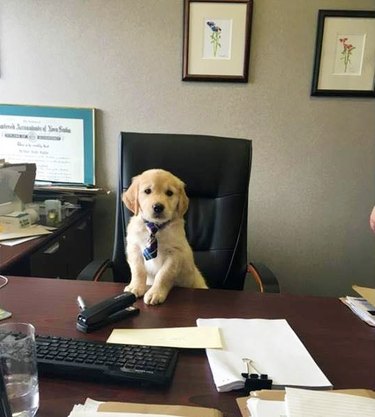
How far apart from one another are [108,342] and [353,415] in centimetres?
50

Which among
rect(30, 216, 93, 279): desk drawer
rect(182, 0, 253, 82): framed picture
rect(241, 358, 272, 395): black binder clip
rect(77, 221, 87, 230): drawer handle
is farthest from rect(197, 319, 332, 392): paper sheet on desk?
rect(182, 0, 253, 82): framed picture

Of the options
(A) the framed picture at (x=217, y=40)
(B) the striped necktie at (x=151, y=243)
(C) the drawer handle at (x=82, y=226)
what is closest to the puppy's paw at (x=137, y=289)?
(B) the striped necktie at (x=151, y=243)

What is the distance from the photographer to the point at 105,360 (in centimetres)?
78

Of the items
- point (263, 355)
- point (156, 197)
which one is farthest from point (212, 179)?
point (263, 355)

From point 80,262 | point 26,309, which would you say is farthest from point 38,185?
point 26,309

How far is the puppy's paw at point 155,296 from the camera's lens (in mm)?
1103

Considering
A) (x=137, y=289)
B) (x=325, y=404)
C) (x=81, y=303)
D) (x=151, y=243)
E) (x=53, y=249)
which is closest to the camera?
(x=325, y=404)

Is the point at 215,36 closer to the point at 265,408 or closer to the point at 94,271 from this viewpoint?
the point at 94,271

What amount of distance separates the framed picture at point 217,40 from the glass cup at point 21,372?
68.1 inches

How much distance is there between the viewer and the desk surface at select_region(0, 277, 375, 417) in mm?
719

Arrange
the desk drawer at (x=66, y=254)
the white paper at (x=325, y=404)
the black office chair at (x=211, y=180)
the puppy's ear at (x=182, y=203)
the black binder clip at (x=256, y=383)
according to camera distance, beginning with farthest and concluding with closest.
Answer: the desk drawer at (x=66, y=254) → the black office chair at (x=211, y=180) → the puppy's ear at (x=182, y=203) → the black binder clip at (x=256, y=383) → the white paper at (x=325, y=404)

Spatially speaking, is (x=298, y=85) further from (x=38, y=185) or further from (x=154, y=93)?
(x=38, y=185)

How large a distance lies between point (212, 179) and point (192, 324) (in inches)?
28.8

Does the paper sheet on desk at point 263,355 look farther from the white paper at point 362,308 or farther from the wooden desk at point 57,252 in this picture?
the wooden desk at point 57,252
